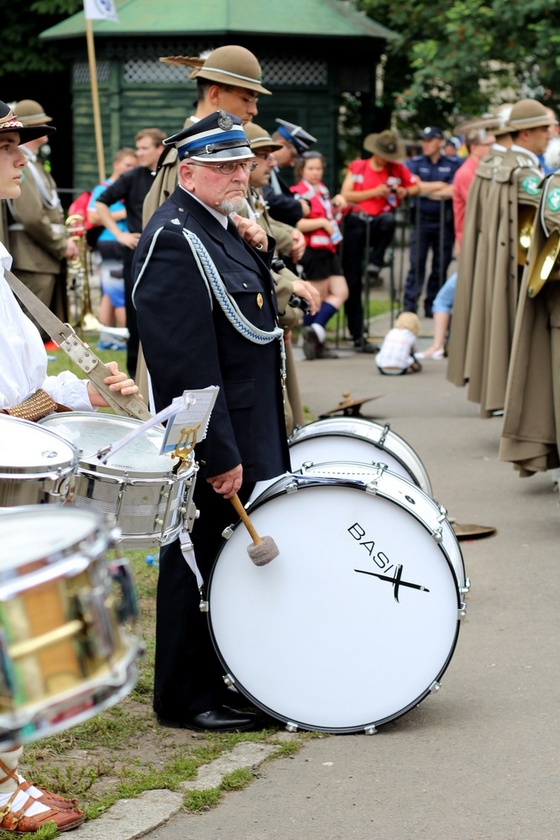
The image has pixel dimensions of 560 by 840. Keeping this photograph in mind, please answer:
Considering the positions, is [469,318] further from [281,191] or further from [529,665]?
[529,665]

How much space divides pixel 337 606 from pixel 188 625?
1.69 feet

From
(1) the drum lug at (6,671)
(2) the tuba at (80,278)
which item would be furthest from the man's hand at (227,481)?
(2) the tuba at (80,278)

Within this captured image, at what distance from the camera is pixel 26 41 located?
2328 cm

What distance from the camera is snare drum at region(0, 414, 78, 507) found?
3137 millimetres

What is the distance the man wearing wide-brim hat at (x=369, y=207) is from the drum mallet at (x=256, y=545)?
953cm

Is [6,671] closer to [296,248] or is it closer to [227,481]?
[227,481]

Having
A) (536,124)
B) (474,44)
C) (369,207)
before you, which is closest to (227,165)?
(536,124)

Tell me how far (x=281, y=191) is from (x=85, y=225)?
16.2 feet

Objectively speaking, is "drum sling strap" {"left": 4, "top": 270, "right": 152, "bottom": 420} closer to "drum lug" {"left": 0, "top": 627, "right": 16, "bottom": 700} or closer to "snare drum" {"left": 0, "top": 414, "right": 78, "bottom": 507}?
"snare drum" {"left": 0, "top": 414, "right": 78, "bottom": 507}

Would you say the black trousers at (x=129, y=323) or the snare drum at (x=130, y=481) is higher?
the snare drum at (x=130, y=481)

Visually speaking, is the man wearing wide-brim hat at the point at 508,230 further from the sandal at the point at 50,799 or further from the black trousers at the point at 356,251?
the sandal at the point at 50,799

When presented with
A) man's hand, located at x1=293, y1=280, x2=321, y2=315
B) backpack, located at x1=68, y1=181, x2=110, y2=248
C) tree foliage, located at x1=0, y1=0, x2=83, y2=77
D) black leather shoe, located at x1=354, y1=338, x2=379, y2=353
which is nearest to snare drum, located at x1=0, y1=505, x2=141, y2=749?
man's hand, located at x1=293, y1=280, x2=321, y2=315

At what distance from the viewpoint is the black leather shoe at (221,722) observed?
15.3ft

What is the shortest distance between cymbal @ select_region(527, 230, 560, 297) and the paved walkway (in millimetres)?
1390
